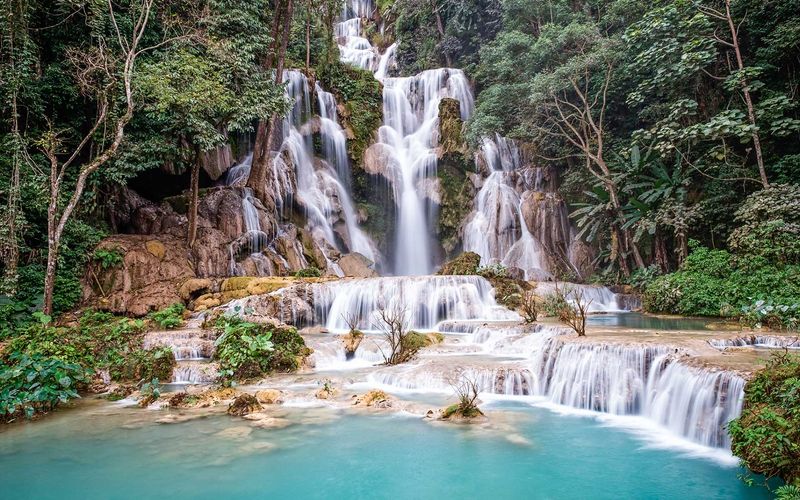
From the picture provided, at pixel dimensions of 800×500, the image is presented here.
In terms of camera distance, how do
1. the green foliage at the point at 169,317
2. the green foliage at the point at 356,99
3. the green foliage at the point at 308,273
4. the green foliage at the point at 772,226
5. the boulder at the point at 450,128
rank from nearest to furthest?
1. the green foliage at the point at 169,317
2. the green foliage at the point at 772,226
3. the green foliage at the point at 308,273
4. the boulder at the point at 450,128
5. the green foliage at the point at 356,99

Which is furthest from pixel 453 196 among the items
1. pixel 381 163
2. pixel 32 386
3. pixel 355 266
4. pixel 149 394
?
pixel 32 386

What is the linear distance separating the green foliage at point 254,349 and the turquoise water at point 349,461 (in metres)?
2.11

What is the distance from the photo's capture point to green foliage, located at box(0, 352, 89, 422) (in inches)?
265

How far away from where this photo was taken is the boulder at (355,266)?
1875cm

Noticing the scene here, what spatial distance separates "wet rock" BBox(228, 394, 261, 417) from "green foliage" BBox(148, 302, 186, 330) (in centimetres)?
559

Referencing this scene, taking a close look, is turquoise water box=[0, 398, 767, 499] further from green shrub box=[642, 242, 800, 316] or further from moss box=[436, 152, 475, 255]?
moss box=[436, 152, 475, 255]

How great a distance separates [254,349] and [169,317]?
4.10 m

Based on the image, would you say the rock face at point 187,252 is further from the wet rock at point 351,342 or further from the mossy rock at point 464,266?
the wet rock at point 351,342

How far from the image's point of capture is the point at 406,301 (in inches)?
554

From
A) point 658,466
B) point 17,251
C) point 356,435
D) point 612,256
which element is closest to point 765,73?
point 612,256

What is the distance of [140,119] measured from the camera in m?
15.5

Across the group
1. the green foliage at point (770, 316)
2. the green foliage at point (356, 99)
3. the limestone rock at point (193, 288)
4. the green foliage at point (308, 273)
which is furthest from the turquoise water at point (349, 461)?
the green foliage at point (356, 99)

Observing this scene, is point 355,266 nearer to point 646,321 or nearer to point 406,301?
point 406,301

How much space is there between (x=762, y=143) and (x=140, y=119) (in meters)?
19.5
